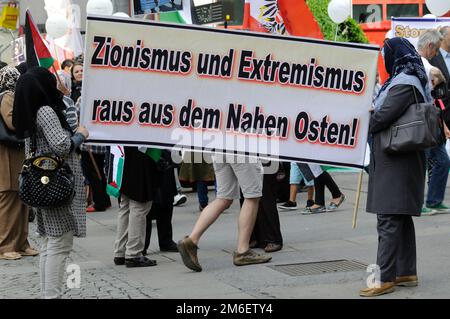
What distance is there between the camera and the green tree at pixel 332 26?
54.3 feet

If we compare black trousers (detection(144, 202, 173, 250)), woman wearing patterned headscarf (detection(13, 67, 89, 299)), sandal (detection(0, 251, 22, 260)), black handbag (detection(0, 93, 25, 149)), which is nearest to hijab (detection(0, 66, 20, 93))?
black handbag (detection(0, 93, 25, 149))

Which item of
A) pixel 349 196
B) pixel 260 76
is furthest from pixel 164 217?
pixel 349 196

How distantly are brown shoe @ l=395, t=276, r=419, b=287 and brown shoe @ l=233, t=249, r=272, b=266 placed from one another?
5.09 ft

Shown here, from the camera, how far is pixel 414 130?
5.69m

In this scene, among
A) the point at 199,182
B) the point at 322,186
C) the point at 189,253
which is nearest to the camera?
the point at 189,253

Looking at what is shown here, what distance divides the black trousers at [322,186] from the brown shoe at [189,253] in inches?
147

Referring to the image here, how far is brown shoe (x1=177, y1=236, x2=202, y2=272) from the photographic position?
6.95 metres

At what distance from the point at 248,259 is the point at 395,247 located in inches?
67.5

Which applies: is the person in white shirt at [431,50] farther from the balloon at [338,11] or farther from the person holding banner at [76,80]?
the person holding banner at [76,80]

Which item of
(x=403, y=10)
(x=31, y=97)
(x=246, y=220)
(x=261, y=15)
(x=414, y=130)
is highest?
(x=403, y=10)

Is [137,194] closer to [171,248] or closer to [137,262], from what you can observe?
[137,262]

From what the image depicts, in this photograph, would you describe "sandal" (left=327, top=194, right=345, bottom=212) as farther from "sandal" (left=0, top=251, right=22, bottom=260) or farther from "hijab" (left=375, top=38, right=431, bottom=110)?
"hijab" (left=375, top=38, right=431, bottom=110)

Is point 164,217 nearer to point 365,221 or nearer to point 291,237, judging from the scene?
point 291,237

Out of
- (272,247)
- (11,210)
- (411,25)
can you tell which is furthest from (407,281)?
(411,25)
